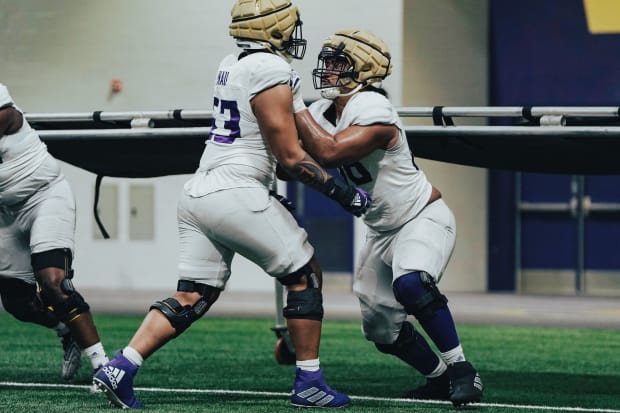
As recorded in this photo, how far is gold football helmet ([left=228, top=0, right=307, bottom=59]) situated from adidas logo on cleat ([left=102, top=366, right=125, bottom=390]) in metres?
1.62

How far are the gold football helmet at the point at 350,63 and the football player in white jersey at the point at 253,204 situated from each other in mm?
285

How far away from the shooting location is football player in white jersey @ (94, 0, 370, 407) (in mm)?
5906

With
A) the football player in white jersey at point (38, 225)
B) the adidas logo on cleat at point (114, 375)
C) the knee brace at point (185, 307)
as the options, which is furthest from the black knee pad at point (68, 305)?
the adidas logo on cleat at point (114, 375)

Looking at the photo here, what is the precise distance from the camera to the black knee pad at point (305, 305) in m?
6.04

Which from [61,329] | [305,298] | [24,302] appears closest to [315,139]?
[305,298]

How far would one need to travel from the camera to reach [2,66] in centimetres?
1920

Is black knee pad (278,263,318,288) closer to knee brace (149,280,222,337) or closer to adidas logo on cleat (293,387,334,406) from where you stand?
knee brace (149,280,222,337)

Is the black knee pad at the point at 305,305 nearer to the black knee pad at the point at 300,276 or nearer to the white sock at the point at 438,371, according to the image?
the black knee pad at the point at 300,276

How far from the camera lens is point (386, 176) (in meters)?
6.40

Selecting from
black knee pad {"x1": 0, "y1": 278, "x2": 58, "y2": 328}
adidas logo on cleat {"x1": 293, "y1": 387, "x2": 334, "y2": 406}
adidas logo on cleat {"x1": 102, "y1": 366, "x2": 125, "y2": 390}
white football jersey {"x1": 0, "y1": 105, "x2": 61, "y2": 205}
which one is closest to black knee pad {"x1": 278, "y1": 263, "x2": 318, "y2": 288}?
adidas logo on cleat {"x1": 293, "y1": 387, "x2": 334, "y2": 406}

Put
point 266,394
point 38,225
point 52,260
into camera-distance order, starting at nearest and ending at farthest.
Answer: point 52,260 → point 38,225 → point 266,394

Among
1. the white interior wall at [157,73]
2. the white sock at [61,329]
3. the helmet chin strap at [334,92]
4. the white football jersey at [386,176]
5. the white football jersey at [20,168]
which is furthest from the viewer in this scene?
the white interior wall at [157,73]

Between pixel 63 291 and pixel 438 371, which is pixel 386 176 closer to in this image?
pixel 438 371

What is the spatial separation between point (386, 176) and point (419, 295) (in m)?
0.63
